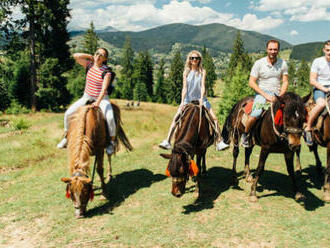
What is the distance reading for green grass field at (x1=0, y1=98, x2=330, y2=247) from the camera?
4.91 metres

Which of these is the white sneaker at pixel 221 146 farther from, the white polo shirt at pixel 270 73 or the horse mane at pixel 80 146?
the horse mane at pixel 80 146

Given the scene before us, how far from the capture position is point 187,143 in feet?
18.5

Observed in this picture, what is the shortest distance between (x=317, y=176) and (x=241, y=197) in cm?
368

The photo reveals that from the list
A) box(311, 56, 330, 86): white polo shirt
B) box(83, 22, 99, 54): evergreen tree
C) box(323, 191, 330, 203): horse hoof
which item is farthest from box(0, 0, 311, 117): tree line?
box(83, 22, 99, 54): evergreen tree

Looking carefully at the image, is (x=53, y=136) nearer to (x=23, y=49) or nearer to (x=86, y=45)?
(x=23, y=49)

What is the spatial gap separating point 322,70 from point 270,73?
5.37ft

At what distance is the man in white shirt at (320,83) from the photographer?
6.52m

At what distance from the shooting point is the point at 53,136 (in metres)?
15.2

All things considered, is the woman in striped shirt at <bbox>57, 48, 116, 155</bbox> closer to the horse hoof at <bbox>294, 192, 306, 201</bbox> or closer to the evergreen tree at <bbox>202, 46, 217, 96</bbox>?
the horse hoof at <bbox>294, 192, 306, 201</bbox>

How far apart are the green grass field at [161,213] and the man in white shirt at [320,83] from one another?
228 centimetres

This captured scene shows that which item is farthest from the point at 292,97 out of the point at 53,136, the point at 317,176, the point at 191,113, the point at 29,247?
the point at 53,136

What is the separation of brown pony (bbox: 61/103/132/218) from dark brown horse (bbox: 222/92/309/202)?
4290 millimetres

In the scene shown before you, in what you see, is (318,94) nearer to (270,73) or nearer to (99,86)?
(270,73)

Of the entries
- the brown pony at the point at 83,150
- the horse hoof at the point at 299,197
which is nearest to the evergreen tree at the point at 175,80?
the brown pony at the point at 83,150
